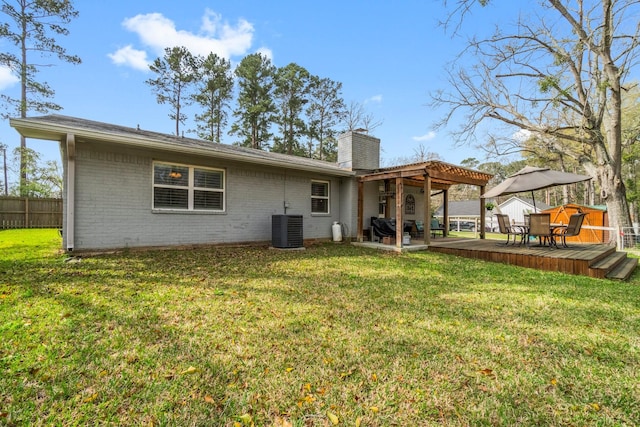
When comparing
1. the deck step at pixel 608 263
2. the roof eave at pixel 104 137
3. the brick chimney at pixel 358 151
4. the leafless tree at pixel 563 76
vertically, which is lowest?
the deck step at pixel 608 263

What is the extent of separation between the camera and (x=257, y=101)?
2255 cm

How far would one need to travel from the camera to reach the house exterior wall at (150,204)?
635 centimetres

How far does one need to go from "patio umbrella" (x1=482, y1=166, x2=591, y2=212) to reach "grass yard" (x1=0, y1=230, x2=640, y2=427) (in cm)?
331

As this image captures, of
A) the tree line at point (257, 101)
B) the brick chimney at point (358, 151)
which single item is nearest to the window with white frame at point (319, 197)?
the brick chimney at point (358, 151)

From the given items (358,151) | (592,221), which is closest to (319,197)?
(358,151)

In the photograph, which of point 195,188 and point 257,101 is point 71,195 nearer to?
point 195,188

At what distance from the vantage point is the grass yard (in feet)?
5.85

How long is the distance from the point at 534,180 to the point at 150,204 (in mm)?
9856

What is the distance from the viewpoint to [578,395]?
198cm

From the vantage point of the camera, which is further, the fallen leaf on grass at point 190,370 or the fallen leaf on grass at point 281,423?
the fallen leaf on grass at point 190,370

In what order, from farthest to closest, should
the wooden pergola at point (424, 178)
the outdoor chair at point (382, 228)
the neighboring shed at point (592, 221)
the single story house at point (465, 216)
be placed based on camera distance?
the single story house at point (465, 216), the neighboring shed at point (592, 221), the outdoor chair at point (382, 228), the wooden pergola at point (424, 178)

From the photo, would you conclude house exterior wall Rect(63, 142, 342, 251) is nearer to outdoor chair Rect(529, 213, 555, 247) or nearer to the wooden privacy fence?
outdoor chair Rect(529, 213, 555, 247)

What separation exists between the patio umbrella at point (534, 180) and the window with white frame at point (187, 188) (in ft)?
25.3

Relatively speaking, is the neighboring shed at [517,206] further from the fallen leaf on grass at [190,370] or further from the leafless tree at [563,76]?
the fallen leaf on grass at [190,370]
